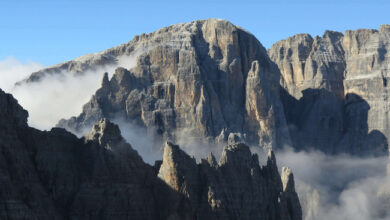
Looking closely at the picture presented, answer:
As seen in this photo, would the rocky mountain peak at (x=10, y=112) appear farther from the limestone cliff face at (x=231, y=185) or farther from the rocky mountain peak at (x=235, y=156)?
the rocky mountain peak at (x=235, y=156)

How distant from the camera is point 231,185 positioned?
13738cm

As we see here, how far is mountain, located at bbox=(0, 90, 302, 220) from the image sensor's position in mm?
116125

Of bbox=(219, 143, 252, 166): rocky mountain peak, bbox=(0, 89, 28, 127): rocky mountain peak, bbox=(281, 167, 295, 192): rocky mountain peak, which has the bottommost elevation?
bbox=(281, 167, 295, 192): rocky mountain peak

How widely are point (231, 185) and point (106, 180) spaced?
1861 centimetres

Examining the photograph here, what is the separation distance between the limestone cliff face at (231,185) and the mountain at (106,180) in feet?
0.36

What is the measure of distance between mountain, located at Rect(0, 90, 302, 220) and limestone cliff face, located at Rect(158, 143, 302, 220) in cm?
11

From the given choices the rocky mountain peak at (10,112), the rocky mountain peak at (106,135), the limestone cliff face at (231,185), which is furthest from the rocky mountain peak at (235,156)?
the rocky mountain peak at (10,112)

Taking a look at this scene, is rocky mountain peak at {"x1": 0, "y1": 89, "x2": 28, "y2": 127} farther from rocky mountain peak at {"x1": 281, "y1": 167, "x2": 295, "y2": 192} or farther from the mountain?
rocky mountain peak at {"x1": 281, "y1": 167, "x2": 295, "y2": 192}

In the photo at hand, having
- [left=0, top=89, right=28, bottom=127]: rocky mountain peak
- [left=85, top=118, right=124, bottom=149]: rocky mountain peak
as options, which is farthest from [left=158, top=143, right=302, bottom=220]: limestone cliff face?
[left=0, top=89, right=28, bottom=127]: rocky mountain peak

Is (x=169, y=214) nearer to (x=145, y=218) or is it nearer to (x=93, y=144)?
(x=145, y=218)

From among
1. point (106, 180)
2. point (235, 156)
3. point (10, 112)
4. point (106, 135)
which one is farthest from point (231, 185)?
point (10, 112)

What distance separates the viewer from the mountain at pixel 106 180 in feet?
381

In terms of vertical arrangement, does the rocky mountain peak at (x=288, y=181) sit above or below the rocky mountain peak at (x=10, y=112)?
below

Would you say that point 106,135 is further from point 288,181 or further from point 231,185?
point 288,181
